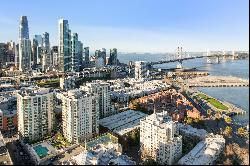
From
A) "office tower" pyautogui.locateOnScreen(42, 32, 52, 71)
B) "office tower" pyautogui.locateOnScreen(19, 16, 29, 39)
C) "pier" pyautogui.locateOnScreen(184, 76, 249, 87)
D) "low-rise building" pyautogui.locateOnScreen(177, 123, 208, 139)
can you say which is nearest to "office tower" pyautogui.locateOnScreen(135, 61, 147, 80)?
"pier" pyautogui.locateOnScreen(184, 76, 249, 87)

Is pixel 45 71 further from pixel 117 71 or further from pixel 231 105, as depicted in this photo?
pixel 231 105

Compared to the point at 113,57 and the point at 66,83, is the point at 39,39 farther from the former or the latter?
the point at 66,83

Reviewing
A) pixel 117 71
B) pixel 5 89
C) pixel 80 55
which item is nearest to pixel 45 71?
pixel 80 55

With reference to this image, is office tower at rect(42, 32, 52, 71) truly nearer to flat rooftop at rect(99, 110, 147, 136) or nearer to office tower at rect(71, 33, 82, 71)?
office tower at rect(71, 33, 82, 71)

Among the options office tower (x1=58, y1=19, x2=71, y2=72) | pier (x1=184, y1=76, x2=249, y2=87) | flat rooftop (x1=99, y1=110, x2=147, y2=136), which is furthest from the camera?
office tower (x1=58, y1=19, x2=71, y2=72)

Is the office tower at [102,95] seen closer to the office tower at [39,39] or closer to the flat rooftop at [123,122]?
the flat rooftop at [123,122]

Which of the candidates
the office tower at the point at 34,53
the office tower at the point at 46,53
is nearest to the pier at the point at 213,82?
the office tower at the point at 46,53

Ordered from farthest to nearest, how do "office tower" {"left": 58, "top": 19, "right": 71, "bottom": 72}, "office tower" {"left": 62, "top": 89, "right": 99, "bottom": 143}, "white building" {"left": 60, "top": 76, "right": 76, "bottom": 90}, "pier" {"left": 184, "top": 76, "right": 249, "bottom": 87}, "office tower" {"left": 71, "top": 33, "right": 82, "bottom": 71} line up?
1. "office tower" {"left": 71, "top": 33, "right": 82, "bottom": 71}
2. "office tower" {"left": 58, "top": 19, "right": 71, "bottom": 72}
3. "pier" {"left": 184, "top": 76, "right": 249, "bottom": 87}
4. "white building" {"left": 60, "top": 76, "right": 76, "bottom": 90}
5. "office tower" {"left": 62, "top": 89, "right": 99, "bottom": 143}

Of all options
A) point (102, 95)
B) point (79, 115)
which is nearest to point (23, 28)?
point (102, 95)
